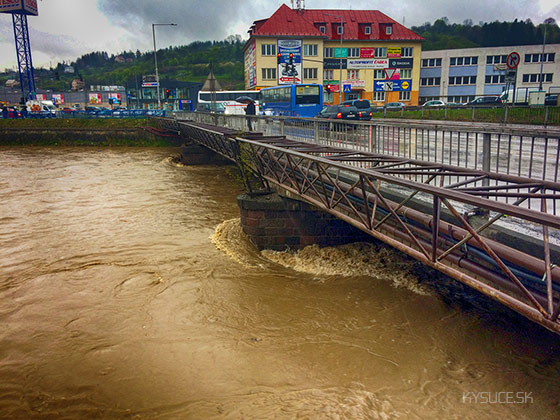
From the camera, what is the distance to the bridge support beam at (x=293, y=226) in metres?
10.2

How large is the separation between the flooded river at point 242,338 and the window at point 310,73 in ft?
163

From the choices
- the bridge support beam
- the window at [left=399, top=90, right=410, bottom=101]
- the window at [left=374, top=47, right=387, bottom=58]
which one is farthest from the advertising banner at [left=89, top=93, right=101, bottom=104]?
the bridge support beam

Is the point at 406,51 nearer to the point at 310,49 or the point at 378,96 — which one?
the point at 378,96

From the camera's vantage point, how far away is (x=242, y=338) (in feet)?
21.6

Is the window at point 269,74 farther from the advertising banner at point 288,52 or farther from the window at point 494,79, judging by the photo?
the window at point 494,79

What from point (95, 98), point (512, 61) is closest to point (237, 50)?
point (95, 98)

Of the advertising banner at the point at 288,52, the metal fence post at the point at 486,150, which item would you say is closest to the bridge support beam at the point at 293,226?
the metal fence post at the point at 486,150

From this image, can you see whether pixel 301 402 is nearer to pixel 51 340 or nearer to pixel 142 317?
pixel 142 317

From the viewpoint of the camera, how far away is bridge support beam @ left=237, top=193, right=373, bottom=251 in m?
10.2

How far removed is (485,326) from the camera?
662 cm

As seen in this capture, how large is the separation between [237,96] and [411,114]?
67.0 feet

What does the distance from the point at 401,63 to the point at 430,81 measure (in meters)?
9.17

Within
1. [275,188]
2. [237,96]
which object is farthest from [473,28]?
[275,188]

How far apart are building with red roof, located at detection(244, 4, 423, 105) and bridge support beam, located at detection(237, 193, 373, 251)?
47160 millimetres
